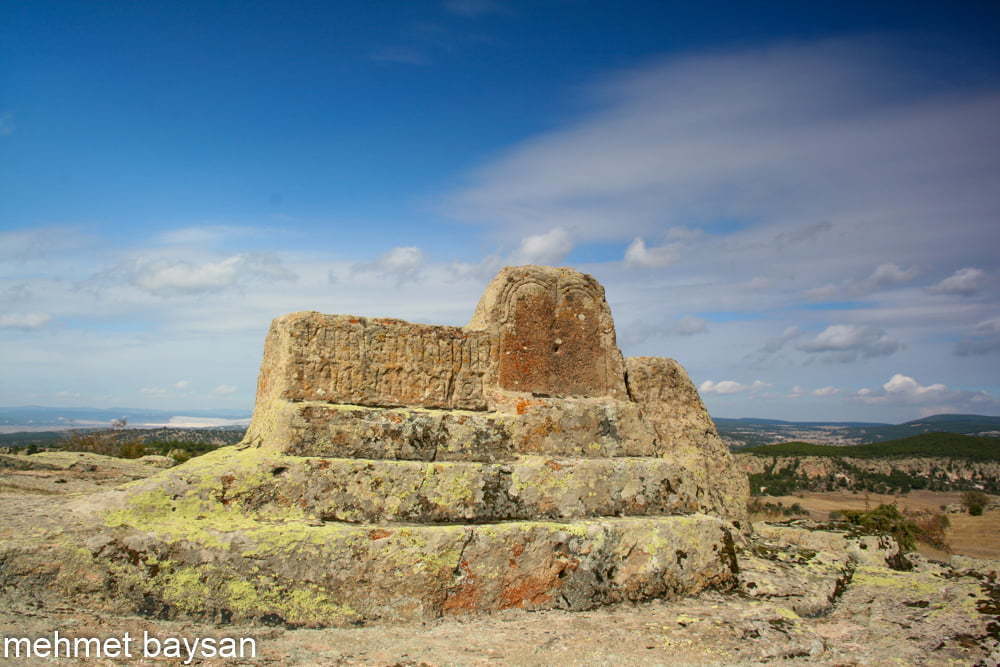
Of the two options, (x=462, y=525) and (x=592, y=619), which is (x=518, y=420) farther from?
(x=592, y=619)

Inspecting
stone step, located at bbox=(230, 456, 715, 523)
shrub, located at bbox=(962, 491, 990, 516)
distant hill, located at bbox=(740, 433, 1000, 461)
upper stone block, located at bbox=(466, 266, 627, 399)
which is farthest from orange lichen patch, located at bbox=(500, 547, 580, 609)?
distant hill, located at bbox=(740, 433, 1000, 461)

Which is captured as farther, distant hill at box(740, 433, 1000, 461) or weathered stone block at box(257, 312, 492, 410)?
distant hill at box(740, 433, 1000, 461)

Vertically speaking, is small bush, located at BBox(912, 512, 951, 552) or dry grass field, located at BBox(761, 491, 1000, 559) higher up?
small bush, located at BBox(912, 512, 951, 552)

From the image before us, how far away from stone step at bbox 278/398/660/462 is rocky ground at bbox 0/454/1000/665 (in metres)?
1.99

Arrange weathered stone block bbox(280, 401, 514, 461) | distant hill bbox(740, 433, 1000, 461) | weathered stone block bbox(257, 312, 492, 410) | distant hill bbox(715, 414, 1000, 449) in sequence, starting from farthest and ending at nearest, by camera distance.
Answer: distant hill bbox(715, 414, 1000, 449), distant hill bbox(740, 433, 1000, 461), weathered stone block bbox(257, 312, 492, 410), weathered stone block bbox(280, 401, 514, 461)

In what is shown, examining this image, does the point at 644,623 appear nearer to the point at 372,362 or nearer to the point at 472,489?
the point at 472,489

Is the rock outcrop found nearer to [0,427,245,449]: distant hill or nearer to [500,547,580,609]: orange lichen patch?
[500,547,580,609]: orange lichen patch

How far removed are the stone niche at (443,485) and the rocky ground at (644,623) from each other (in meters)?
0.29

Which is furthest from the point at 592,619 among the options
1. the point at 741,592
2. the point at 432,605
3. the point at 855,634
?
the point at 855,634

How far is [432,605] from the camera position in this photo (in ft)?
21.6

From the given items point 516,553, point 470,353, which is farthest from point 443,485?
point 470,353

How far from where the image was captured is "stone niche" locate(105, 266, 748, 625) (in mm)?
6336

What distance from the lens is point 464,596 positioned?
6727 mm

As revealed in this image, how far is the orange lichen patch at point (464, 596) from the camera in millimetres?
6668
